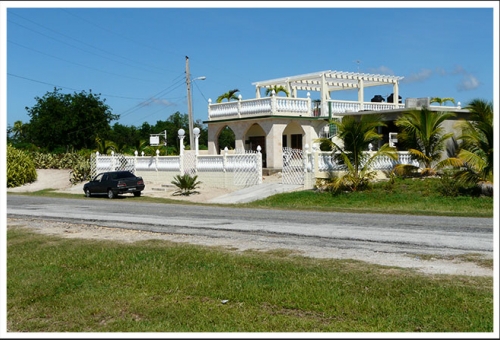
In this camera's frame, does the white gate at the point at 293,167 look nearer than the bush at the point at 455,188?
No

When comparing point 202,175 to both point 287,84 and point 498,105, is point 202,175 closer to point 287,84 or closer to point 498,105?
point 287,84

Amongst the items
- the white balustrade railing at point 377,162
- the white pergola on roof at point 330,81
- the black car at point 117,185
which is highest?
the white pergola on roof at point 330,81

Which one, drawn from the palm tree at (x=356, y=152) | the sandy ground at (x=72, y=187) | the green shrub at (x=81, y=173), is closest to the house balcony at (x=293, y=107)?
the sandy ground at (x=72, y=187)

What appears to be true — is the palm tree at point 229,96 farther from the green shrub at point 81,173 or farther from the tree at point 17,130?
the tree at point 17,130

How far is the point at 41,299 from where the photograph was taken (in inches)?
356

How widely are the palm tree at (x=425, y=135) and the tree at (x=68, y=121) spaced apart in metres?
37.3

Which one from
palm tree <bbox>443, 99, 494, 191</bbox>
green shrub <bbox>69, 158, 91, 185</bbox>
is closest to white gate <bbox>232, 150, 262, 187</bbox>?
palm tree <bbox>443, 99, 494, 191</bbox>

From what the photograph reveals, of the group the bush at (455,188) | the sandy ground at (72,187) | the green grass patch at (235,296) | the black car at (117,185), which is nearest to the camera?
the green grass patch at (235,296)

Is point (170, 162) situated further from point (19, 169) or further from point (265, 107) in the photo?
point (19, 169)

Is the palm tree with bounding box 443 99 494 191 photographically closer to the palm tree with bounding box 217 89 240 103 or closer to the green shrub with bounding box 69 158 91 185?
the palm tree with bounding box 217 89 240 103

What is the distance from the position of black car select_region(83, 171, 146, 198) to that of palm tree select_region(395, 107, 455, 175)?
14.9 meters

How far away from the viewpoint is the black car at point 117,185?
113 feet

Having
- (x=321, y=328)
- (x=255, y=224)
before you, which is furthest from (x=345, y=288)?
(x=255, y=224)

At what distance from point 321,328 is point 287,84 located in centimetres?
3655
